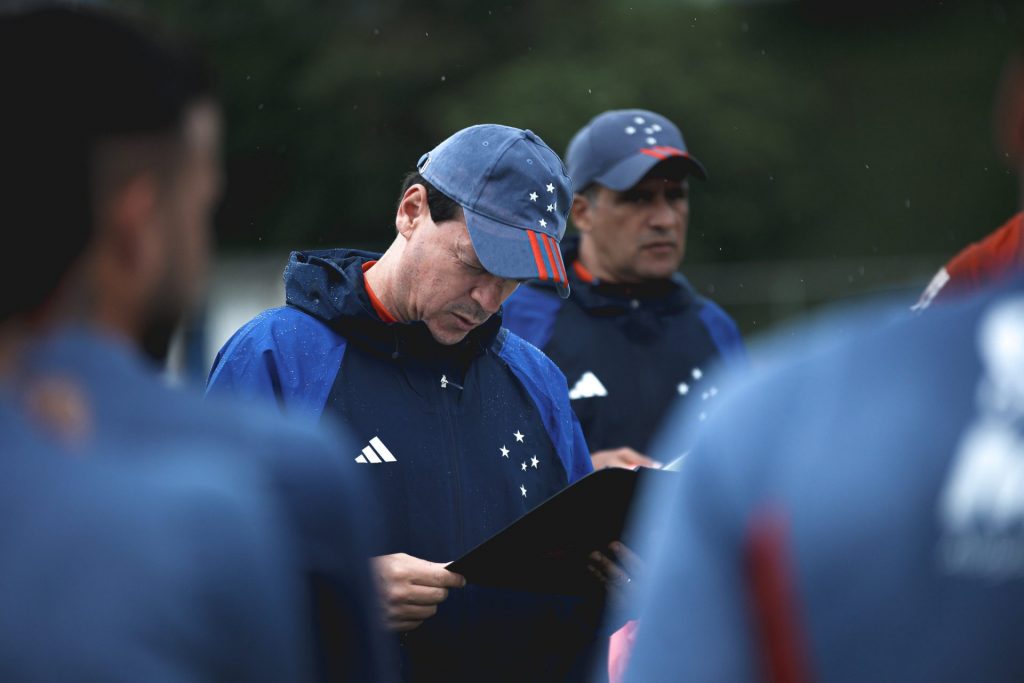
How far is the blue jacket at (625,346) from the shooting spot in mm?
4594

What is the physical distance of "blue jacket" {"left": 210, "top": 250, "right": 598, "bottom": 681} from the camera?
123 inches

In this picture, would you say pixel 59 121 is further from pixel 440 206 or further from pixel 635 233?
pixel 635 233

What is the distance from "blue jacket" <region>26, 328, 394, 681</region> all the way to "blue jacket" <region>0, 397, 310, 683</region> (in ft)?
0.12

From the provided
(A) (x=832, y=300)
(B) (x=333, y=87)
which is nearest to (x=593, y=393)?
(A) (x=832, y=300)

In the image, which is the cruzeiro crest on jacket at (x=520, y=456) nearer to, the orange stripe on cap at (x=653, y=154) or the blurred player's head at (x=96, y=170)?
the blurred player's head at (x=96, y=170)

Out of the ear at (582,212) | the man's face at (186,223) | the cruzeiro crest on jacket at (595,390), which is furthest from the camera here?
the ear at (582,212)

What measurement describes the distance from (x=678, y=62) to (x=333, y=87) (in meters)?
6.01

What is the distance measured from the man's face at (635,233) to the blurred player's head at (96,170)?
3.41 metres

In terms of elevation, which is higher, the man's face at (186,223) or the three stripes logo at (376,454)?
the three stripes logo at (376,454)

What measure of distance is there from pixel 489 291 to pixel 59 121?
1.93 m

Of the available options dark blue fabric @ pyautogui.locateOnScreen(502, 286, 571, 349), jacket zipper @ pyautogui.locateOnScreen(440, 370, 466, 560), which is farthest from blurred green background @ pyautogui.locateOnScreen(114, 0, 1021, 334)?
jacket zipper @ pyautogui.locateOnScreen(440, 370, 466, 560)

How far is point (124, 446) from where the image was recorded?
1405mm

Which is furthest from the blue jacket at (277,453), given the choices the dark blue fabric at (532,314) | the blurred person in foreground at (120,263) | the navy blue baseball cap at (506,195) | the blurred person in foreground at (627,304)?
the dark blue fabric at (532,314)

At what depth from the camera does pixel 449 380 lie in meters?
3.29
